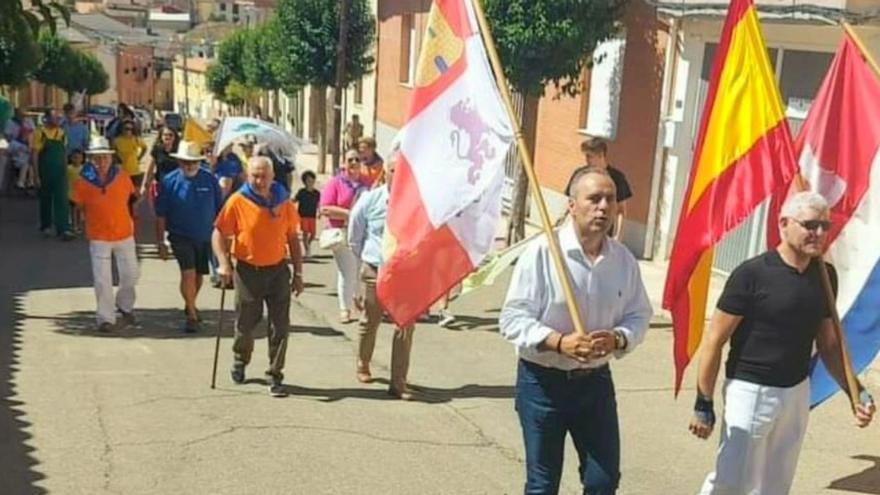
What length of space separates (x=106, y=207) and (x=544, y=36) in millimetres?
5756

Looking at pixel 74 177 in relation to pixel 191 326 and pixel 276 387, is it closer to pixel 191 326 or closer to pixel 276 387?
pixel 191 326

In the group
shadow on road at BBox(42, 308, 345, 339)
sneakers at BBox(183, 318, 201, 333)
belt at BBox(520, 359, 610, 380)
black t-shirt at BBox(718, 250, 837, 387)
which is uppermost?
black t-shirt at BBox(718, 250, 837, 387)

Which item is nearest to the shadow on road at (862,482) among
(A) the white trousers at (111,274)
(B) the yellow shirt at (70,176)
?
(A) the white trousers at (111,274)

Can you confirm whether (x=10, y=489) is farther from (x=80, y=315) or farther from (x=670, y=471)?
(x=80, y=315)

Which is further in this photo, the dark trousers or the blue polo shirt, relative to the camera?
the blue polo shirt

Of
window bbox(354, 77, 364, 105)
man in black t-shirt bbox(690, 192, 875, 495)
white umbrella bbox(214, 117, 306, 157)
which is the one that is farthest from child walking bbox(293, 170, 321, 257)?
window bbox(354, 77, 364, 105)

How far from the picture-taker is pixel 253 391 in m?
7.29

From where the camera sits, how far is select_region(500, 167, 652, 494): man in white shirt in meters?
4.18

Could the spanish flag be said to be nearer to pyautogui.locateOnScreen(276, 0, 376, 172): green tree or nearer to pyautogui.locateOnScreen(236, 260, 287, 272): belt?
pyautogui.locateOnScreen(236, 260, 287, 272): belt

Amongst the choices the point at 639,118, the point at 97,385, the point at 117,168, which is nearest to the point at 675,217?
the point at 639,118

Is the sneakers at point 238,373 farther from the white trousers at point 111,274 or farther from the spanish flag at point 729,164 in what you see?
the spanish flag at point 729,164

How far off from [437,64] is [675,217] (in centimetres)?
884

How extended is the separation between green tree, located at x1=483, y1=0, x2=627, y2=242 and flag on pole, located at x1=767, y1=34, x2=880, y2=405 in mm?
7036

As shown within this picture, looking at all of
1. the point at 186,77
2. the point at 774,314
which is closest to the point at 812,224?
the point at 774,314
